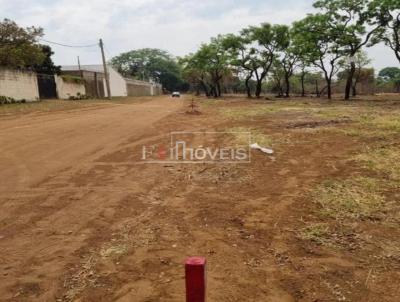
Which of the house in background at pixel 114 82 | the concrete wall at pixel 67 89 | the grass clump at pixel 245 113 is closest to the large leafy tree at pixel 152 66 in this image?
the house in background at pixel 114 82

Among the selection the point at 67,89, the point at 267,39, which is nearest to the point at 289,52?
the point at 267,39

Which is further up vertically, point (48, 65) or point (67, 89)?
point (48, 65)

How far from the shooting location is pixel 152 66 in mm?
100938

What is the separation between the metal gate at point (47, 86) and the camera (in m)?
28.5

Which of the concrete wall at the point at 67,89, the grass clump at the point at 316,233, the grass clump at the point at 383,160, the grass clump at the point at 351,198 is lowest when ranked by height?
the grass clump at the point at 316,233

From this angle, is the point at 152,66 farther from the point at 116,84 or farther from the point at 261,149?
the point at 261,149

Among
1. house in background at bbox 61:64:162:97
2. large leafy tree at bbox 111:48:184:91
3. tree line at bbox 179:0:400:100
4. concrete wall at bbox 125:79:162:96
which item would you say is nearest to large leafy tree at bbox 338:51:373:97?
tree line at bbox 179:0:400:100

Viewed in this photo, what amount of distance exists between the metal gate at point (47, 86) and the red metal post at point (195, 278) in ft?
94.8

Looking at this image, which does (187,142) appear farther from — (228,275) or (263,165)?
(228,275)

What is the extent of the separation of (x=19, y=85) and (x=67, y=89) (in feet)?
29.1

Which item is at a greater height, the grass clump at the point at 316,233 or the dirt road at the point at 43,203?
the dirt road at the point at 43,203

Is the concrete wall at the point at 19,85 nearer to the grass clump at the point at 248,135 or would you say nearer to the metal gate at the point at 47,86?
the metal gate at the point at 47,86

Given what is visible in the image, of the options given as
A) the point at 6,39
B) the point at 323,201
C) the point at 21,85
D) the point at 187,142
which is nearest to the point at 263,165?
the point at 323,201

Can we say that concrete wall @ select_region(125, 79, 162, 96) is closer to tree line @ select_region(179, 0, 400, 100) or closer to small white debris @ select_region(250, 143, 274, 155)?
tree line @ select_region(179, 0, 400, 100)
